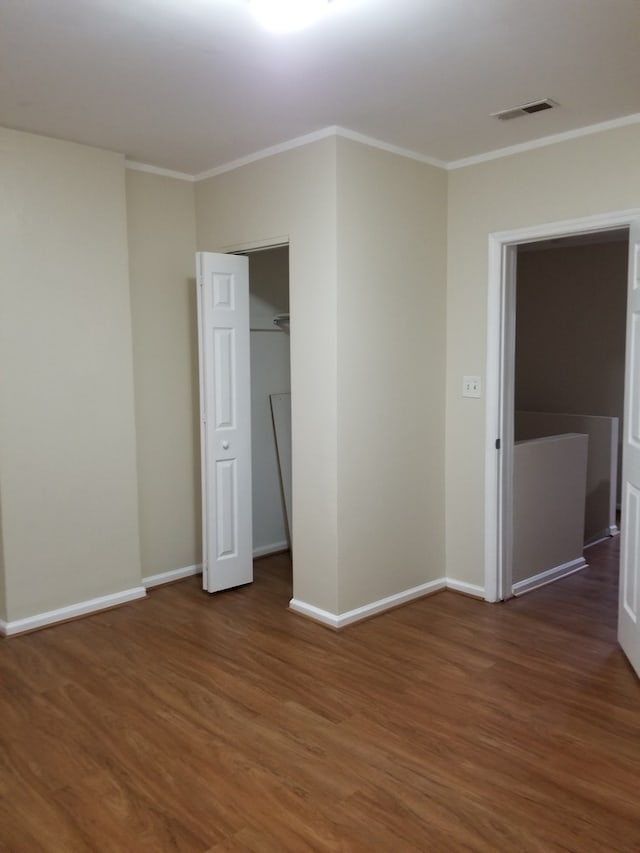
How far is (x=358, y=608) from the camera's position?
12.5 ft

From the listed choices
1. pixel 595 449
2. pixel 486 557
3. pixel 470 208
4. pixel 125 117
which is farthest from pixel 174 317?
pixel 595 449

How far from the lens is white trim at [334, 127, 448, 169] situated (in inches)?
139

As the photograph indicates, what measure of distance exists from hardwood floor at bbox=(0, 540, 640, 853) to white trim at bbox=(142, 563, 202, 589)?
0.31m

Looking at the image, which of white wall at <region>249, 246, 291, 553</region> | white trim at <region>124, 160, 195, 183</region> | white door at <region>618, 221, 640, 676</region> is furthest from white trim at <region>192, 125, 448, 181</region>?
white door at <region>618, 221, 640, 676</region>

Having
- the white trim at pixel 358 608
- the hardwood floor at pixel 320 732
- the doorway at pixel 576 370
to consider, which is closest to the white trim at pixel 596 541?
the doorway at pixel 576 370

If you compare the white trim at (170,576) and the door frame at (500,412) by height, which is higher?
the door frame at (500,412)

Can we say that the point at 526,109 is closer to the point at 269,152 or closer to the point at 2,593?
the point at 269,152

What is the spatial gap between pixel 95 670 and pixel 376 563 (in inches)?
60.7

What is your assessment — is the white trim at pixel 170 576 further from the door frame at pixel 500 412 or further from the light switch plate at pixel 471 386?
the light switch plate at pixel 471 386

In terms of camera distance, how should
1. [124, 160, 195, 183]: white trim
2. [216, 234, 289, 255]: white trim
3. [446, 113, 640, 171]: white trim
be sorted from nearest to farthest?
[446, 113, 640, 171]: white trim, [216, 234, 289, 255]: white trim, [124, 160, 195, 183]: white trim

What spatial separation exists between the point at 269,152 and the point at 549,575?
3.08 m

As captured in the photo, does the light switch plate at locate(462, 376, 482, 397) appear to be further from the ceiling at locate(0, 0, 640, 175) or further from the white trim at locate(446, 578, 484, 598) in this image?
the ceiling at locate(0, 0, 640, 175)

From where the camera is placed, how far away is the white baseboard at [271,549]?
4973 millimetres

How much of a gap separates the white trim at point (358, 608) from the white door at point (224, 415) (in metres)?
0.54
